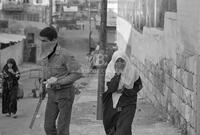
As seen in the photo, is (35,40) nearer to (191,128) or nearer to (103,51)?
(103,51)

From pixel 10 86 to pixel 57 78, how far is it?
6.68 meters

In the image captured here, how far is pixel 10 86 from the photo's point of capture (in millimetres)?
12891

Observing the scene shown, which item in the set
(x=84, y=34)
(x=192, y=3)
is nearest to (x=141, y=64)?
(x=192, y=3)

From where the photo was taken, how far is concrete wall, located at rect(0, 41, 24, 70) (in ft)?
110

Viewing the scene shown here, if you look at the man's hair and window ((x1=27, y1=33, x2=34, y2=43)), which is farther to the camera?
window ((x1=27, y1=33, x2=34, y2=43))

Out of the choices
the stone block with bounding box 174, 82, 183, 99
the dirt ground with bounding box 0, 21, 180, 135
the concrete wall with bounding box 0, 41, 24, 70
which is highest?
the stone block with bounding box 174, 82, 183, 99

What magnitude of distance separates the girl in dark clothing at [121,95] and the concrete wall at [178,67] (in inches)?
49.9

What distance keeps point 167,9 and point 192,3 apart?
120 inches

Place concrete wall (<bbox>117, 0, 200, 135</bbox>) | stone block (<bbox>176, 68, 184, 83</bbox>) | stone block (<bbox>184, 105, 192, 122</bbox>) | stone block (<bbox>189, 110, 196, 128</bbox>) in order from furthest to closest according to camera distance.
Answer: stone block (<bbox>176, 68, 184, 83</bbox>) → stone block (<bbox>184, 105, 192, 122</bbox>) → concrete wall (<bbox>117, 0, 200, 135</bbox>) → stone block (<bbox>189, 110, 196, 128</bbox>)

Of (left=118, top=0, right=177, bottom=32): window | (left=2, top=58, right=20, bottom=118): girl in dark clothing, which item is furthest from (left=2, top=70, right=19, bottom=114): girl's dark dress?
(left=118, top=0, right=177, bottom=32): window

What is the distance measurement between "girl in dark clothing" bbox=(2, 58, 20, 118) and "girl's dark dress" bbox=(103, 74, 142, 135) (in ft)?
21.0

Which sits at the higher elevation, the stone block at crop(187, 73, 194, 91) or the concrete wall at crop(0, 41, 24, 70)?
the stone block at crop(187, 73, 194, 91)

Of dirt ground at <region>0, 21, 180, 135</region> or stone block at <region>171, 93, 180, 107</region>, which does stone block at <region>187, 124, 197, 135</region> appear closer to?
dirt ground at <region>0, 21, 180, 135</region>

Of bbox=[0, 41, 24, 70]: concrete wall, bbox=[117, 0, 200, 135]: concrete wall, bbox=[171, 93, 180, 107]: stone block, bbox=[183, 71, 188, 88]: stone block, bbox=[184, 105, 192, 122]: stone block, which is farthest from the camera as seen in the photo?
bbox=[0, 41, 24, 70]: concrete wall
